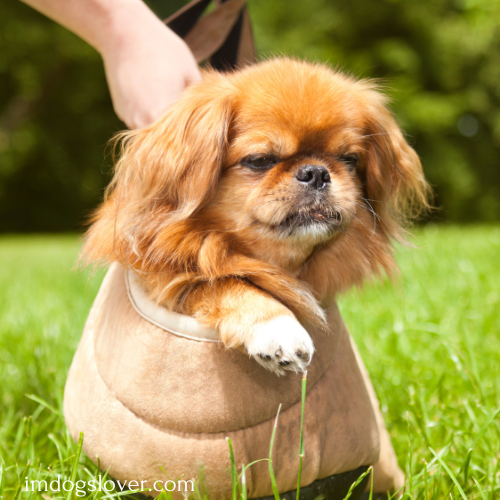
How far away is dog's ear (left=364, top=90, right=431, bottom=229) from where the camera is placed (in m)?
1.80

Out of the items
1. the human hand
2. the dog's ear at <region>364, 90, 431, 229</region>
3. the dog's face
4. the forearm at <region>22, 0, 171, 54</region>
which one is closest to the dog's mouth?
the dog's face

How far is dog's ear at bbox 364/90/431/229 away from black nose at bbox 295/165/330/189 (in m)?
0.33

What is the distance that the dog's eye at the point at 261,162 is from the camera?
1.56 metres

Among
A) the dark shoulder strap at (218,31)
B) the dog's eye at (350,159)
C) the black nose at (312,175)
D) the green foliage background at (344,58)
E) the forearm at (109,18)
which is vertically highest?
the forearm at (109,18)

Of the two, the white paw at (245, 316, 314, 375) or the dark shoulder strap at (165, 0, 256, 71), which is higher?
the dark shoulder strap at (165, 0, 256, 71)

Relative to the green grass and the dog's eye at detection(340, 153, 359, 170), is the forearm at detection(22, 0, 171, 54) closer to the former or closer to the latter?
the dog's eye at detection(340, 153, 359, 170)

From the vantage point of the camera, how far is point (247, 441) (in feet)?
4.55

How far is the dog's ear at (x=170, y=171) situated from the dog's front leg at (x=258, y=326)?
28cm

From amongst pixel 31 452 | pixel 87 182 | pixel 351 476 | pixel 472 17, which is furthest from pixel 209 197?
pixel 87 182

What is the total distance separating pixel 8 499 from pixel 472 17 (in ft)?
32.4

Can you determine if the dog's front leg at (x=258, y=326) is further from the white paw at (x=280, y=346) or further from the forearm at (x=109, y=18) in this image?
the forearm at (x=109, y=18)

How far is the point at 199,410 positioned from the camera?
53.7 inches

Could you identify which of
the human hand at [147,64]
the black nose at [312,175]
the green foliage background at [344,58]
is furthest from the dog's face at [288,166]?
the green foliage background at [344,58]

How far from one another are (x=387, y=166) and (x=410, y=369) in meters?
1.16
